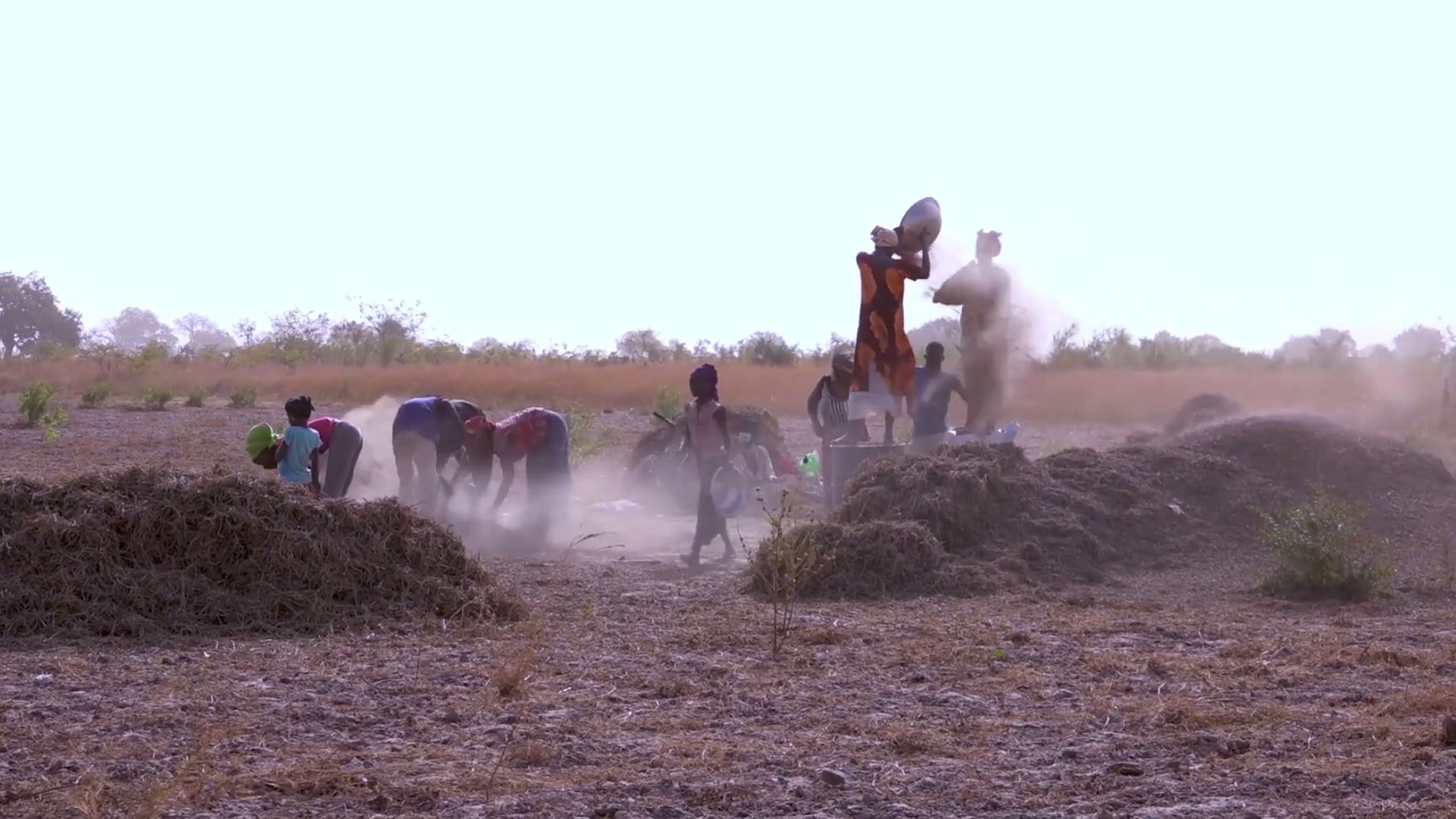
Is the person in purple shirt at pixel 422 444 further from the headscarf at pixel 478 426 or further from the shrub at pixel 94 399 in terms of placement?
the shrub at pixel 94 399

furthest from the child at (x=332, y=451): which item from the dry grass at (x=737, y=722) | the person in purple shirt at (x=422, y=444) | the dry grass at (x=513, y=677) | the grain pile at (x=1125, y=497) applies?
the dry grass at (x=513, y=677)

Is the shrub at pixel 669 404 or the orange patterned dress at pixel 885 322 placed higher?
the orange patterned dress at pixel 885 322

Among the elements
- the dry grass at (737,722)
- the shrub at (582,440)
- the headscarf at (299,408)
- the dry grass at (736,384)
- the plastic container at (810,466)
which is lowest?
the dry grass at (737,722)

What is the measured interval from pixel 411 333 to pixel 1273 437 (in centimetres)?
5699

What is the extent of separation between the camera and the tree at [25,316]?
77.6 metres

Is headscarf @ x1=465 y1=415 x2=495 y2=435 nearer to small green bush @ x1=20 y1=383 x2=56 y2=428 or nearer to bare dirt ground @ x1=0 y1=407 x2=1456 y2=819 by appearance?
bare dirt ground @ x1=0 y1=407 x2=1456 y2=819

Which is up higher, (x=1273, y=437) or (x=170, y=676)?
(x=1273, y=437)

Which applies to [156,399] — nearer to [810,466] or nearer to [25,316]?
[810,466]

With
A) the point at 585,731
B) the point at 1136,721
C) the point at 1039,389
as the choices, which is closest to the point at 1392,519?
the point at 1136,721

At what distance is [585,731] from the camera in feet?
19.6

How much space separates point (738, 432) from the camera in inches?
684

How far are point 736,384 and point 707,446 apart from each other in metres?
24.3

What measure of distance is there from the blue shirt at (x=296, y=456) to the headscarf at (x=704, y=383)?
9.27 feet

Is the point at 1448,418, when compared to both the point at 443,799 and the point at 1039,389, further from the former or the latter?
the point at 443,799
